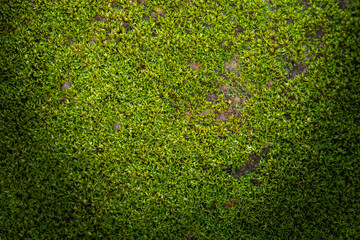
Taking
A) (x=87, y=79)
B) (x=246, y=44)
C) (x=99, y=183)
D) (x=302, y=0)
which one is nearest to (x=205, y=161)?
(x=99, y=183)

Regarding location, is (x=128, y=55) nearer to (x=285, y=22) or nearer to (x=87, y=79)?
(x=87, y=79)

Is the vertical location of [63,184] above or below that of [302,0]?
below

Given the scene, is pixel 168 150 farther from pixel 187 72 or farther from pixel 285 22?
pixel 285 22

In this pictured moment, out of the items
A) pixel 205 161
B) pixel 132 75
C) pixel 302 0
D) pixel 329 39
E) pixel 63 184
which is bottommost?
pixel 63 184

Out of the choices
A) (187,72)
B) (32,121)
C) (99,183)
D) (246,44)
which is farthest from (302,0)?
(32,121)

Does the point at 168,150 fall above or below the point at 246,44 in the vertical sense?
below

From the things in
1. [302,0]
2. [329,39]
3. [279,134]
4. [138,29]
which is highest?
[302,0]
